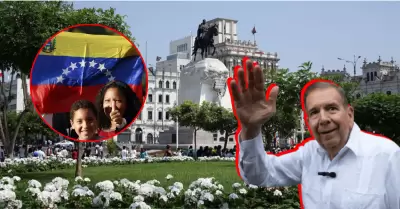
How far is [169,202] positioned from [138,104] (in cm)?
286

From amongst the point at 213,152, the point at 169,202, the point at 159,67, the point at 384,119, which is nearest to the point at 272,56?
the point at 159,67

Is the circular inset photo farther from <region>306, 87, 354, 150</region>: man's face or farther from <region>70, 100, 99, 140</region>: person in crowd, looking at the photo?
<region>306, 87, 354, 150</region>: man's face

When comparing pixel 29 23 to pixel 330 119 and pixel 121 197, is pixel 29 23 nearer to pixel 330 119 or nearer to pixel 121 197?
pixel 121 197

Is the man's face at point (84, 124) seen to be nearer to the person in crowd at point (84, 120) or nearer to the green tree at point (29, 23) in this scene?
the person in crowd at point (84, 120)

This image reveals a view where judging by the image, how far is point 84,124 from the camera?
16.2 ft

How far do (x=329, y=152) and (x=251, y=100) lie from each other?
480 millimetres

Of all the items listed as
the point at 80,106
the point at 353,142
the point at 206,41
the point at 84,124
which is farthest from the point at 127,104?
the point at 206,41

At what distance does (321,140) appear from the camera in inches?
98.8

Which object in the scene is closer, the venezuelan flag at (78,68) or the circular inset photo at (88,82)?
the circular inset photo at (88,82)

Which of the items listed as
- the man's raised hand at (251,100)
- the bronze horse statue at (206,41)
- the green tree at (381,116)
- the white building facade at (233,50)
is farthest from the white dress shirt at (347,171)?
the white building facade at (233,50)

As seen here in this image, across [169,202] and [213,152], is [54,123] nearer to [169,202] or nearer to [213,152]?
[169,202]

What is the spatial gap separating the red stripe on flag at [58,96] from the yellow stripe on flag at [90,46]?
1.21ft

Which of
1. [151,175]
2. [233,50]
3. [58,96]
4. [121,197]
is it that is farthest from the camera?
[233,50]

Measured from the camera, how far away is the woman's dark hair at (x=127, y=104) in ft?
15.7
